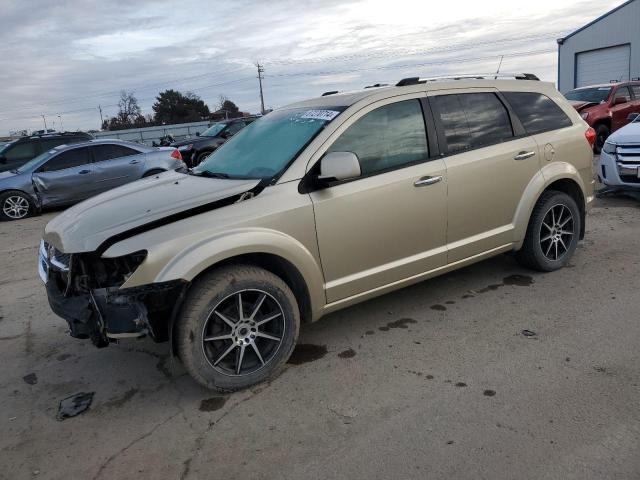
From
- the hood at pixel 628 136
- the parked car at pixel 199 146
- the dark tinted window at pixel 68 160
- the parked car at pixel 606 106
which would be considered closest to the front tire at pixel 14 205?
the dark tinted window at pixel 68 160

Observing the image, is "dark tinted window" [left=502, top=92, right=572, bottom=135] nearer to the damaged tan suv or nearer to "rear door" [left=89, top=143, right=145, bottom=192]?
the damaged tan suv

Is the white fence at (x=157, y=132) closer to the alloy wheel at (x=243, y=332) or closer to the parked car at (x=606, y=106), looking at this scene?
the parked car at (x=606, y=106)

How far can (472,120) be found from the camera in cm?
441

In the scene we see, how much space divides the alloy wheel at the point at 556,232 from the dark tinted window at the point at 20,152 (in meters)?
13.0

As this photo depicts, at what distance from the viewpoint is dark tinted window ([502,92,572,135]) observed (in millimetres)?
4723

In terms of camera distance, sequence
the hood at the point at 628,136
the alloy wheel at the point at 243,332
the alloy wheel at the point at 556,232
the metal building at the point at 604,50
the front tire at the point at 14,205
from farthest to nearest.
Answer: the metal building at the point at 604,50 < the front tire at the point at 14,205 < the hood at the point at 628,136 < the alloy wheel at the point at 556,232 < the alloy wheel at the point at 243,332

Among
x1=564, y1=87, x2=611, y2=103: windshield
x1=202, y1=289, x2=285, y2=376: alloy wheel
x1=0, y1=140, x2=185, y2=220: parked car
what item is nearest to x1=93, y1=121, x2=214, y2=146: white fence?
x1=0, y1=140, x2=185, y2=220: parked car

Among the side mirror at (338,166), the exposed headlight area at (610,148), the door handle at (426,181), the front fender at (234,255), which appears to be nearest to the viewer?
the front fender at (234,255)

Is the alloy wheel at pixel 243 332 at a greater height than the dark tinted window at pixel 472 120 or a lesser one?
lesser

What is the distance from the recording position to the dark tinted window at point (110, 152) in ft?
36.9

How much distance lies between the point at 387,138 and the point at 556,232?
212 cm

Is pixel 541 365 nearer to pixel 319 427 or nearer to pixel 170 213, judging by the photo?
pixel 319 427

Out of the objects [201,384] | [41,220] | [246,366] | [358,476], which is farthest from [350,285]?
[41,220]

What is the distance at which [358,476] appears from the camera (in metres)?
2.53
